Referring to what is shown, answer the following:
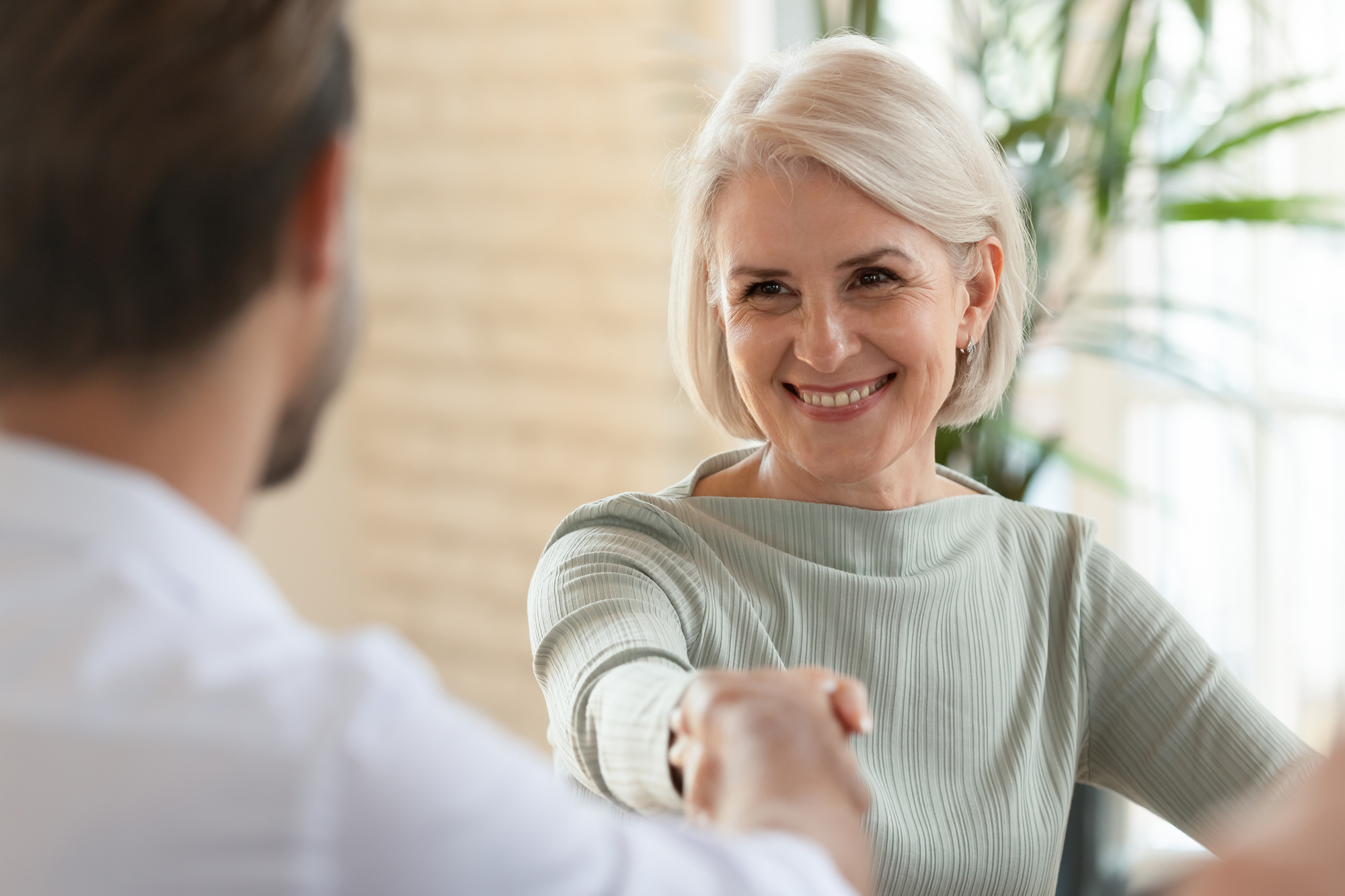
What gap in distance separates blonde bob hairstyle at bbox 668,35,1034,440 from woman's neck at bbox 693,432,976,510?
99 mm

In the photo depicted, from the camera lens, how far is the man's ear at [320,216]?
737 millimetres

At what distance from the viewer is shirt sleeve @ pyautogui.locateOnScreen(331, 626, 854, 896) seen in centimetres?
63

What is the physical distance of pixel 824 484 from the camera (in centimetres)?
160

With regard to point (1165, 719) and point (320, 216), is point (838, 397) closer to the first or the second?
point (1165, 719)

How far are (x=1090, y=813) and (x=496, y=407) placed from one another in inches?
76.1

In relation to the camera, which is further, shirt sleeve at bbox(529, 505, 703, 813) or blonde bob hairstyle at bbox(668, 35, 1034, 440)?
blonde bob hairstyle at bbox(668, 35, 1034, 440)

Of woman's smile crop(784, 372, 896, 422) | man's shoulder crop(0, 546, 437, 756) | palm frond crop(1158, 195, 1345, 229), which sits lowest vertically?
woman's smile crop(784, 372, 896, 422)

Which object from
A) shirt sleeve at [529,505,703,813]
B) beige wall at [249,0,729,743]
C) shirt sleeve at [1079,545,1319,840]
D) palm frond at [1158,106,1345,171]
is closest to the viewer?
shirt sleeve at [529,505,703,813]

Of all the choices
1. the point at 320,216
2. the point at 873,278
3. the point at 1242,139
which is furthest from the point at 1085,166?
the point at 320,216

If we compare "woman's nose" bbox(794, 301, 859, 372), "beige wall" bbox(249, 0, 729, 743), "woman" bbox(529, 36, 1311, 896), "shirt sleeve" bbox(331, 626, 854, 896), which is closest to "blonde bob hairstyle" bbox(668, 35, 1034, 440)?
"woman" bbox(529, 36, 1311, 896)

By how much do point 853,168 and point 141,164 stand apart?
2.90 ft

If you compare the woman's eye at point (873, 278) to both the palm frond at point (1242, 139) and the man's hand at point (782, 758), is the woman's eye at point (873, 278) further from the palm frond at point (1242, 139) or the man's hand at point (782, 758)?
the palm frond at point (1242, 139)

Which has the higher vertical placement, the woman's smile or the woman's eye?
the woman's eye

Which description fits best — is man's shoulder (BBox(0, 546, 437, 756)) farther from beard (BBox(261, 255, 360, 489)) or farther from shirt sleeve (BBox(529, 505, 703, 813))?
shirt sleeve (BBox(529, 505, 703, 813))
